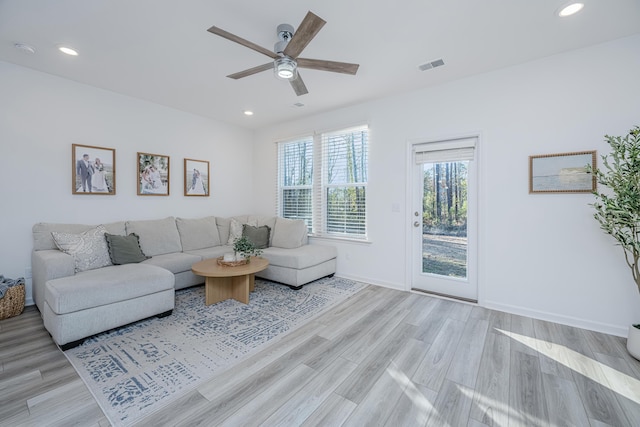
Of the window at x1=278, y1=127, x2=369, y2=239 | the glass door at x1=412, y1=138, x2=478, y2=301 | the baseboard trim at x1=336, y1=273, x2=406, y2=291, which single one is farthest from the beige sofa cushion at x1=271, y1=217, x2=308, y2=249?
the glass door at x1=412, y1=138, x2=478, y2=301

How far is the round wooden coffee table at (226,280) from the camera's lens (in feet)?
10.2

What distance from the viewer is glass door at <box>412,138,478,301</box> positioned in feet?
11.0

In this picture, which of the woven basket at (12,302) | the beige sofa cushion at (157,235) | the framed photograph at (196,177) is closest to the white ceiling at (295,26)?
the framed photograph at (196,177)

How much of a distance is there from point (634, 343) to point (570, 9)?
106 inches

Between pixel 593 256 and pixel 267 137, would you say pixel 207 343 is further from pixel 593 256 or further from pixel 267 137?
pixel 267 137

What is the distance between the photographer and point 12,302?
2803 millimetres

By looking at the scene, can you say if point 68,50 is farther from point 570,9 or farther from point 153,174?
point 570,9

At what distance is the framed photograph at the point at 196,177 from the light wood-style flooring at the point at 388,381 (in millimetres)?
2595

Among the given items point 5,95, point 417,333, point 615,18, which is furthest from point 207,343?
point 615,18

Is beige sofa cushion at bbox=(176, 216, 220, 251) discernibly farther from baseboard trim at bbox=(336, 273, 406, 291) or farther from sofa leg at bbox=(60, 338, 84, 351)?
baseboard trim at bbox=(336, 273, 406, 291)

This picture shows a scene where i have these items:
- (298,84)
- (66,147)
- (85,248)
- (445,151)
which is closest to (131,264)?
(85,248)

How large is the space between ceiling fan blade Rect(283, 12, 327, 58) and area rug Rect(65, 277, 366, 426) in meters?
2.48

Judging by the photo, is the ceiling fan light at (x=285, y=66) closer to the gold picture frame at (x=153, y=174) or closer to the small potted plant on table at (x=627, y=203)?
the small potted plant on table at (x=627, y=203)

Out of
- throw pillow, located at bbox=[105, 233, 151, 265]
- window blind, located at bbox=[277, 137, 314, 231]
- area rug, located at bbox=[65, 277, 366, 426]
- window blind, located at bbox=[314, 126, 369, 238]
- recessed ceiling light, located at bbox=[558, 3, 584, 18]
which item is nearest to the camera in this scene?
area rug, located at bbox=[65, 277, 366, 426]
